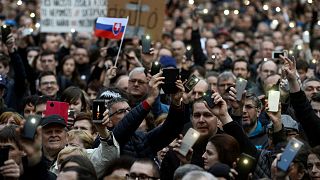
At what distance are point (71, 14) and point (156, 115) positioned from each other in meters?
4.93

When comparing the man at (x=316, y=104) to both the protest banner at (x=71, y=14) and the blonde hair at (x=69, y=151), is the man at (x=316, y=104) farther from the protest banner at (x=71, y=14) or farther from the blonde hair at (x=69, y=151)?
the protest banner at (x=71, y=14)

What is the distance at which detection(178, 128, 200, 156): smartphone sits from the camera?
8.16m

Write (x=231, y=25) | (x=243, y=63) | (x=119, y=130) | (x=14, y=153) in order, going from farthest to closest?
1. (x=231, y=25)
2. (x=243, y=63)
3. (x=119, y=130)
4. (x=14, y=153)

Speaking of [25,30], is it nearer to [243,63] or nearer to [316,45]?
[243,63]

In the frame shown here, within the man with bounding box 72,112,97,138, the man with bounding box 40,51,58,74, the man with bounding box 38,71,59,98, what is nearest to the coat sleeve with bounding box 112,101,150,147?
the man with bounding box 72,112,97,138

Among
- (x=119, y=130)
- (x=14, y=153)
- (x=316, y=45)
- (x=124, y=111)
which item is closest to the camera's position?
(x=14, y=153)

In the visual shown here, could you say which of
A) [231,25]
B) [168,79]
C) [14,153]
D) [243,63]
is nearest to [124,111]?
[168,79]

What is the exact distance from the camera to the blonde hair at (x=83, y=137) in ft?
33.8

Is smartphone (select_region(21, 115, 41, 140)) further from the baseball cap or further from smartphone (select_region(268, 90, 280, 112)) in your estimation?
smartphone (select_region(268, 90, 280, 112))

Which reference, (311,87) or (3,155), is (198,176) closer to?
(3,155)

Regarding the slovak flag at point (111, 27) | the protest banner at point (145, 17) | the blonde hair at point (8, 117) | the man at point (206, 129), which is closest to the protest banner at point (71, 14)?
the protest banner at point (145, 17)

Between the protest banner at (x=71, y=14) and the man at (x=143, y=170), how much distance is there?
322 inches

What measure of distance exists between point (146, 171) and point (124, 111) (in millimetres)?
2210

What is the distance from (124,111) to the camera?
10.3m
